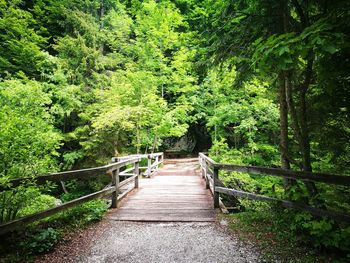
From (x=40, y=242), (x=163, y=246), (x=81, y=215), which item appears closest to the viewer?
(x=40, y=242)

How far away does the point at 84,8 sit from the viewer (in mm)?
20406

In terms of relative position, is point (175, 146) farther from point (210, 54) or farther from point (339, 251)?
point (339, 251)

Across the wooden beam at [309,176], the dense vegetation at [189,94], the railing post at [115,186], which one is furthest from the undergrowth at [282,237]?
the railing post at [115,186]

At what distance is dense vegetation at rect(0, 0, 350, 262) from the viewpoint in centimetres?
349

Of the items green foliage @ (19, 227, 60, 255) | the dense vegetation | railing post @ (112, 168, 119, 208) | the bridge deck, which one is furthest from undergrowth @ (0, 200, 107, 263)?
railing post @ (112, 168, 119, 208)

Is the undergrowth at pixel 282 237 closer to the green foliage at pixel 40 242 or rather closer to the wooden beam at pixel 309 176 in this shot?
the wooden beam at pixel 309 176

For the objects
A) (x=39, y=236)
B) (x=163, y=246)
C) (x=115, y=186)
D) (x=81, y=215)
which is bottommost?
(x=163, y=246)

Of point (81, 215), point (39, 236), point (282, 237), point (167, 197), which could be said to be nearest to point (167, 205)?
point (167, 197)

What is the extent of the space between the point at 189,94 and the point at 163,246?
16995mm

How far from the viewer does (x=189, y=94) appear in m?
20.0

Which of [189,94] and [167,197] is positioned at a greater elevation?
[189,94]

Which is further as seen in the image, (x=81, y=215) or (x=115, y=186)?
(x=115, y=186)

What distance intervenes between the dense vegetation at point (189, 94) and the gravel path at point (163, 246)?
0.65 m

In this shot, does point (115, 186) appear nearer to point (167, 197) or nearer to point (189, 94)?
point (167, 197)
